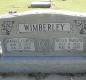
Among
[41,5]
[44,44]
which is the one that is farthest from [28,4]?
[44,44]

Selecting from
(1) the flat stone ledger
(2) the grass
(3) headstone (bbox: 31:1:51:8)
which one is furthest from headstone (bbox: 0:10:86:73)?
(3) headstone (bbox: 31:1:51:8)

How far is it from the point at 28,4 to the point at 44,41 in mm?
8222

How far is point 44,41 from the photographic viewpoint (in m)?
4.68

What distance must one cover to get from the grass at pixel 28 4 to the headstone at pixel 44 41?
654 centimetres

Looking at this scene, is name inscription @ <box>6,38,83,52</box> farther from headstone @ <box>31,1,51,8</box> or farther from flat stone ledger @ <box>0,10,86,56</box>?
headstone @ <box>31,1,51,8</box>

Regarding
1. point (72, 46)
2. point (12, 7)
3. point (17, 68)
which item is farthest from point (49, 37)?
point (12, 7)

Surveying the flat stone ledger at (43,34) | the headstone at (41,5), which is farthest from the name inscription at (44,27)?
the headstone at (41,5)

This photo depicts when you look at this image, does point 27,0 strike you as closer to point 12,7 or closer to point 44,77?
point 12,7

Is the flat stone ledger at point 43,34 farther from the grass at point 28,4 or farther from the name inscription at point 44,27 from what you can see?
the grass at point 28,4

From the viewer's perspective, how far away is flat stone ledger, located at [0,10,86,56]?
14.6 feet

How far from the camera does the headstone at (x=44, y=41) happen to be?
448cm

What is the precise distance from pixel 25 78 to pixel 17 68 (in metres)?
0.23

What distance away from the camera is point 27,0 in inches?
543

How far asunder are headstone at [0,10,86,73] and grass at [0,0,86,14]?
21.5 ft
